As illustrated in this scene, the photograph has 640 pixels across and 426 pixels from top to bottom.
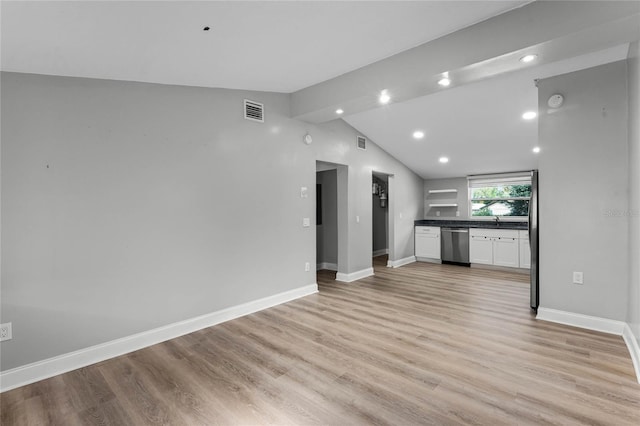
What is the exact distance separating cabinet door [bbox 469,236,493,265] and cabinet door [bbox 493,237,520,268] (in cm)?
10

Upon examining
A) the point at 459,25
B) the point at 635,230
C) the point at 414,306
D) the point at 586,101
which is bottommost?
the point at 414,306

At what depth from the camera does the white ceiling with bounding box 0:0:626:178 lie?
1871mm

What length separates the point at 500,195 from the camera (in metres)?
6.96

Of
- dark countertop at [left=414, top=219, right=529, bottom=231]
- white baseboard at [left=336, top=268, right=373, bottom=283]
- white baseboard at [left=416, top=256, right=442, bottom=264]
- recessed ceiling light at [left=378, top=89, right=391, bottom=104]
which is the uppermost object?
recessed ceiling light at [left=378, top=89, right=391, bottom=104]

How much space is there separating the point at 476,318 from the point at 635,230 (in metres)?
1.66

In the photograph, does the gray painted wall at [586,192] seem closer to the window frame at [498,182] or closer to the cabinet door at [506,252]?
the cabinet door at [506,252]

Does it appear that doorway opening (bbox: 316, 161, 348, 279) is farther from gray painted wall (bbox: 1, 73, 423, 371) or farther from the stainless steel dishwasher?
the stainless steel dishwasher

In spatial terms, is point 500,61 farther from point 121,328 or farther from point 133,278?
point 121,328

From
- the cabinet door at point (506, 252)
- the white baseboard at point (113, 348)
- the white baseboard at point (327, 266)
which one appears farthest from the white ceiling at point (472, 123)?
the white baseboard at point (113, 348)

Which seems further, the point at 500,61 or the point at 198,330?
the point at 198,330

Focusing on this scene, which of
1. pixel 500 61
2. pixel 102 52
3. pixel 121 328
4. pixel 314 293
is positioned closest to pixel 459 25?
pixel 500 61

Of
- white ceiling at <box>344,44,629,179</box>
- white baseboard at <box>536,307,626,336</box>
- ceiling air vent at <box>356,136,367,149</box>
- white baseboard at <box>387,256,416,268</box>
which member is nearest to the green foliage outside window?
white ceiling at <box>344,44,629,179</box>

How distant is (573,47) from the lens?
239cm

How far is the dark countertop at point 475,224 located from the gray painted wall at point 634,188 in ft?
11.0
